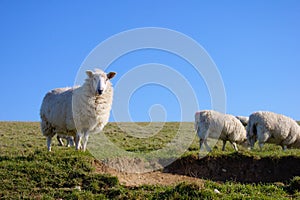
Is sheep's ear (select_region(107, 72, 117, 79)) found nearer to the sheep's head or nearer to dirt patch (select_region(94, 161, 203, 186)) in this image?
the sheep's head

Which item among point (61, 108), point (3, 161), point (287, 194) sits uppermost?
point (61, 108)

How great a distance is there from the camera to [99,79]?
39.2 feet

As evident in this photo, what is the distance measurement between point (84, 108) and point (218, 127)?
25.9 feet

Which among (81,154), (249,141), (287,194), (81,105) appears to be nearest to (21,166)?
(81,154)

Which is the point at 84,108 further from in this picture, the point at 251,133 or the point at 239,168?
the point at 251,133

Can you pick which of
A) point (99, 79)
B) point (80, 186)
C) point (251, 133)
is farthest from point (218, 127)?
point (80, 186)

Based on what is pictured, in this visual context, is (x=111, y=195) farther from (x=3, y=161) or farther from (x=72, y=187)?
(x=3, y=161)

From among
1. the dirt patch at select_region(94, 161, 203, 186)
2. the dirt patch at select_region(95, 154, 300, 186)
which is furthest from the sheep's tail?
the dirt patch at select_region(94, 161, 203, 186)

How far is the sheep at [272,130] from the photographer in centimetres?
1703

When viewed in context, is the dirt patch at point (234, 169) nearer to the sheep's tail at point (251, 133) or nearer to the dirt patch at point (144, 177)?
the dirt patch at point (144, 177)

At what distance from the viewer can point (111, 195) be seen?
327 inches

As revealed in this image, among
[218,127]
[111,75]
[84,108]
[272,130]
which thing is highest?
[111,75]

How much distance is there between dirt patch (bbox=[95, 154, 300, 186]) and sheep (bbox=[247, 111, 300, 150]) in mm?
5027

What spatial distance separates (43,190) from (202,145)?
1034cm
